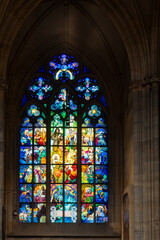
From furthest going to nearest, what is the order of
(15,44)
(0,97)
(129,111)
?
(15,44)
(129,111)
(0,97)

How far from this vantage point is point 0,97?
82.0ft

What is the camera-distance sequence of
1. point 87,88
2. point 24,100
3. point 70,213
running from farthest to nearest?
point 87,88 < point 24,100 < point 70,213

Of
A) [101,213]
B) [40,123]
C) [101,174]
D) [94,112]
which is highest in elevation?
[94,112]

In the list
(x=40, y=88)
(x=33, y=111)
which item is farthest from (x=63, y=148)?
(x=40, y=88)

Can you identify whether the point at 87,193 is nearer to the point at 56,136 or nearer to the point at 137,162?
the point at 56,136

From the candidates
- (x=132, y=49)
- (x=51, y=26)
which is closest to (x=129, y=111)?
(x=132, y=49)

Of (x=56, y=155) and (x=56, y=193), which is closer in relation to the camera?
(x=56, y=193)

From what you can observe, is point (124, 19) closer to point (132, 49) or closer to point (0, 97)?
point (132, 49)

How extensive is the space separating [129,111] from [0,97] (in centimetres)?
597

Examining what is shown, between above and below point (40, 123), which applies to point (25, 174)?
below

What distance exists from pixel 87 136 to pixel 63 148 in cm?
125

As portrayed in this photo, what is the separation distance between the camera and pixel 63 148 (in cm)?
3148

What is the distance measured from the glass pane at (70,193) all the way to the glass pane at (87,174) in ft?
1.74

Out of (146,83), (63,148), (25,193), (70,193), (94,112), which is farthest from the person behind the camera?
(94,112)
